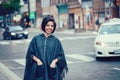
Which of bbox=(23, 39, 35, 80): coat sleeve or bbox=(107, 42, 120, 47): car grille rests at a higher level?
bbox=(23, 39, 35, 80): coat sleeve

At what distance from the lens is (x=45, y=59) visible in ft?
18.7

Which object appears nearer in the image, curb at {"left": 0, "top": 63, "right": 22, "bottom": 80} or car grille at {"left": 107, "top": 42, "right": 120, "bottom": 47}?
curb at {"left": 0, "top": 63, "right": 22, "bottom": 80}

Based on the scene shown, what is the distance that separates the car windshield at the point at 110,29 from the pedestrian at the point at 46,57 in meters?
11.4

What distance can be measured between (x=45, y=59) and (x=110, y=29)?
1192 centimetres

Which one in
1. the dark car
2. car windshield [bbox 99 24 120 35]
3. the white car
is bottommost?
the dark car

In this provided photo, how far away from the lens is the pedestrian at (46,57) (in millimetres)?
5699

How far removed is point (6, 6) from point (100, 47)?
3446 inches

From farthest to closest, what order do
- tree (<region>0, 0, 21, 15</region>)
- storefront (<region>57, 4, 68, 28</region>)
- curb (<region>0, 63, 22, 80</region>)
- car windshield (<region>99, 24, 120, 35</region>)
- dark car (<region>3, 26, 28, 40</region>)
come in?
tree (<region>0, 0, 21, 15</region>), storefront (<region>57, 4, 68, 28</region>), dark car (<region>3, 26, 28, 40</region>), car windshield (<region>99, 24, 120, 35</region>), curb (<region>0, 63, 22, 80</region>)

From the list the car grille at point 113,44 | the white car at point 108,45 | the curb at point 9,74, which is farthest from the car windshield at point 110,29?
the curb at point 9,74

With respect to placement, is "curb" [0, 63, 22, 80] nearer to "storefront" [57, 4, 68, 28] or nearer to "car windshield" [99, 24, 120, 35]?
"car windshield" [99, 24, 120, 35]

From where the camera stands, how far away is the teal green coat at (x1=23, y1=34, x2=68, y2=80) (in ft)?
18.7

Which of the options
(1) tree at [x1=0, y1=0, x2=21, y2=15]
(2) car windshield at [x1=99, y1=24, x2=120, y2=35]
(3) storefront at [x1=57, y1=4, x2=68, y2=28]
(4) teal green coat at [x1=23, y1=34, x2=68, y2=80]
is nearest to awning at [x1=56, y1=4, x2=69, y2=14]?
(3) storefront at [x1=57, y1=4, x2=68, y2=28]

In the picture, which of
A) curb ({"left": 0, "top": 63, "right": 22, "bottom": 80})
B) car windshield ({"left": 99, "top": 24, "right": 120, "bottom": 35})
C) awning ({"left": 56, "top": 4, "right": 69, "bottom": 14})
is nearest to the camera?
curb ({"left": 0, "top": 63, "right": 22, "bottom": 80})

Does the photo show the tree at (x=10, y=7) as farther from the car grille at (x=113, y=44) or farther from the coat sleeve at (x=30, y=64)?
the coat sleeve at (x=30, y=64)
